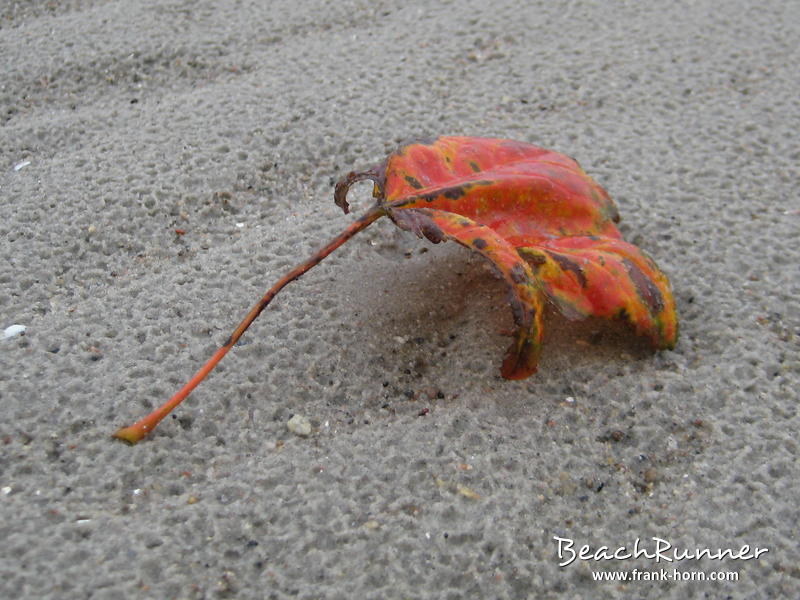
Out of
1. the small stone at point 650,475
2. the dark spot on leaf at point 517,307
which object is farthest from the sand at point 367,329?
the dark spot on leaf at point 517,307

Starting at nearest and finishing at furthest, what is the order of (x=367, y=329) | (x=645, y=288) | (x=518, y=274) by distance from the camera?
1. (x=518, y=274)
2. (x=645, y=288)
3. (x=367, y=329)

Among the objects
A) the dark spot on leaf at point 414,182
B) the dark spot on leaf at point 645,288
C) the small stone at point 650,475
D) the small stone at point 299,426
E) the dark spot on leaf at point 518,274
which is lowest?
the small stone at point 650,475

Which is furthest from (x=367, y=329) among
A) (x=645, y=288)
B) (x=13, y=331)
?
(x=13, y=331)

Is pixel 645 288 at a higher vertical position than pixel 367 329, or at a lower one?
higher

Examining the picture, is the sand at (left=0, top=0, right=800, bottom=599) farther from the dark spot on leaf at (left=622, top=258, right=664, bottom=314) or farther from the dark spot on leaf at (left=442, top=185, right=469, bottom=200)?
the dark spot on leaf at (left=442, top=185, right=469, bottom=200)

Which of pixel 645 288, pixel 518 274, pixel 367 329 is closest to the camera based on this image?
pixel 518 274

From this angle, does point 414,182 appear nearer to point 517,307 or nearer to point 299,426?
point 517,307

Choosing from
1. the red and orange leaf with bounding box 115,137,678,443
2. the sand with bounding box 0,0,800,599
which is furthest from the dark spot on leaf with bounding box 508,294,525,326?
the sand with bounding box 0,0,800,599

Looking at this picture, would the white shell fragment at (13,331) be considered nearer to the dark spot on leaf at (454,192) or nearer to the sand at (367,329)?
the sand at (367,329)

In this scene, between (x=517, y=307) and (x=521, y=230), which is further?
(x=521, y=230)
